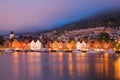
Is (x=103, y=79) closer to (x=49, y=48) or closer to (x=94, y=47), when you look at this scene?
(x=94, y=47)

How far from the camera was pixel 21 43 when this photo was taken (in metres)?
153

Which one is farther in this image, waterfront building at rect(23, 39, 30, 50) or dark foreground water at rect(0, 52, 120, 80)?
waterfront building at rect(23, 39, 30, 50)

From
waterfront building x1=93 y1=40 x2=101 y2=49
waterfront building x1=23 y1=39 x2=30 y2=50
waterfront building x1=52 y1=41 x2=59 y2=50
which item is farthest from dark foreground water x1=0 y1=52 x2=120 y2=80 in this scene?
waterfront building x1=23 y1=39 x2=30 y2=50

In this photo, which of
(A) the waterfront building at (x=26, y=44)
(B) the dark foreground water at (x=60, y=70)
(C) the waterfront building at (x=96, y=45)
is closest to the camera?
(B) the dark foreground water at (x=60, y=70)

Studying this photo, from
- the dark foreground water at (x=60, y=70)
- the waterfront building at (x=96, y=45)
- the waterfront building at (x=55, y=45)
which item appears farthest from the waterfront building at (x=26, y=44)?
the dark foreground water at (x=60, y=70)

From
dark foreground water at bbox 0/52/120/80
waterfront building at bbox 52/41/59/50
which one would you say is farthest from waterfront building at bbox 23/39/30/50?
dark foreground water at bbox 0/52/120/80

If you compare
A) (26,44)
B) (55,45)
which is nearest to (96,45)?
(55,45)

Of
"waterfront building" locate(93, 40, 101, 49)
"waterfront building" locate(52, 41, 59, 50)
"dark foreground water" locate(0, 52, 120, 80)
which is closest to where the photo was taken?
"dark foreground water" locate(0, 52, 120, 80)

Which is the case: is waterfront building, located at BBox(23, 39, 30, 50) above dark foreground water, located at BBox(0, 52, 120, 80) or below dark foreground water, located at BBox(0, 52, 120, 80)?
above

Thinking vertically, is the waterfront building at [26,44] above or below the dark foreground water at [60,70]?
above

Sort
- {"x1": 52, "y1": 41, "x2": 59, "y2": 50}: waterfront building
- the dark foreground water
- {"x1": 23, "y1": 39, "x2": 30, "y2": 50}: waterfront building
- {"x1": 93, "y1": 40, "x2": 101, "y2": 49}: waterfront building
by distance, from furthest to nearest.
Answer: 1. {"x1": 23, "y1": 39, "x2": 30, "y2": 50}: waterfront building
2. {"x1": 52, "y1": 41, "x2": 59, "y2": 50}: waterfront building
3. {"x1": 93, "y1": 40, "x2": 101, "y2": 49}: waterfront building
4. the dark foreground water

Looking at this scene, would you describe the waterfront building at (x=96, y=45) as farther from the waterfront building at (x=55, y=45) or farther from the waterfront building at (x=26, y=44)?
the waterfront building at (x=26, y=44)

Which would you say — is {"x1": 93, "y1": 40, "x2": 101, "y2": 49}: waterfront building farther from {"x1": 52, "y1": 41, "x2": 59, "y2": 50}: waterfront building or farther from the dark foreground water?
the dark foreground water

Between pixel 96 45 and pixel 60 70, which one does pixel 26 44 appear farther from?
pixel 60 70
